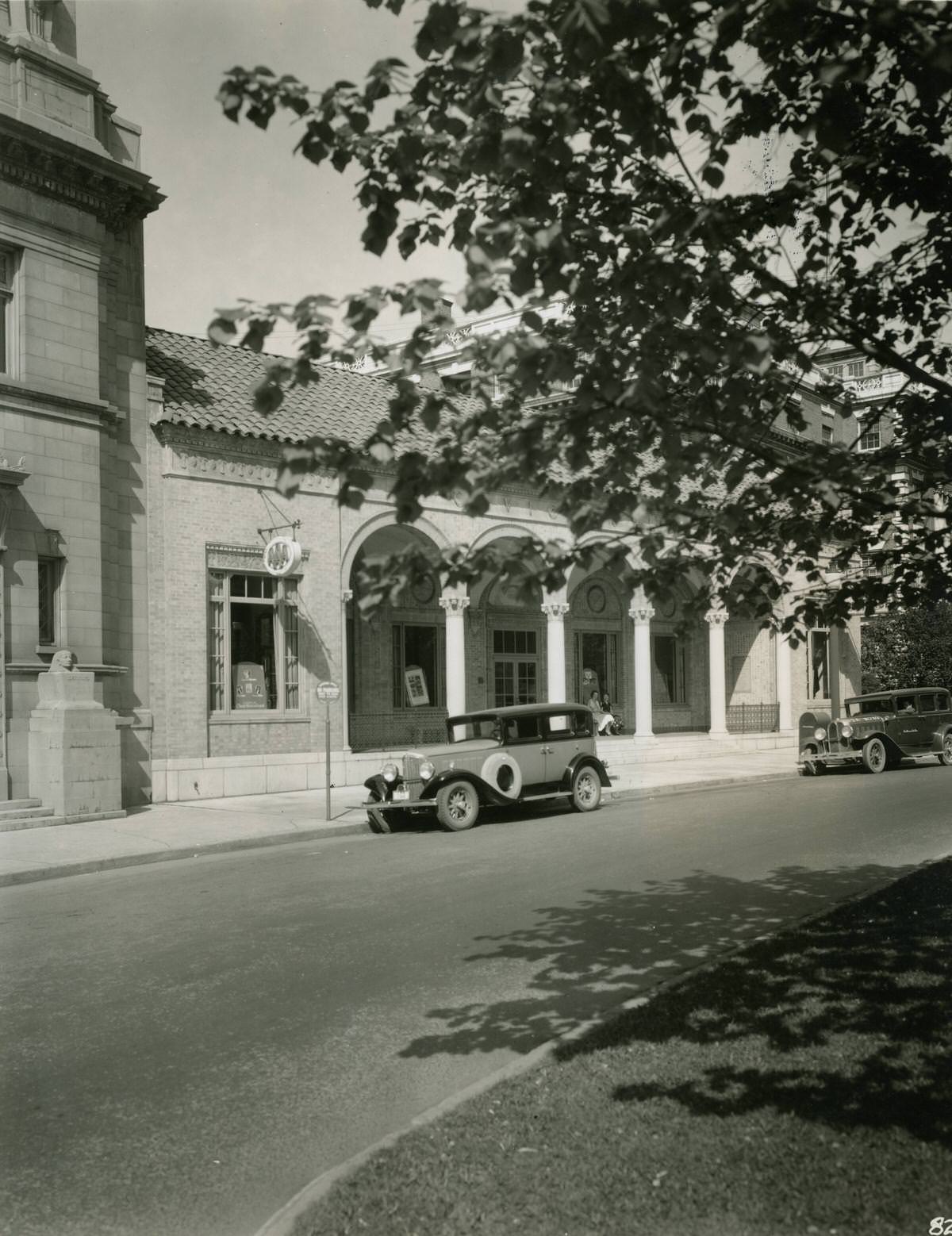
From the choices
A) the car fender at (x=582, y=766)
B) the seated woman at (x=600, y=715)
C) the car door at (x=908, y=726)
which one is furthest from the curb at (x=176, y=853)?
the seated woman at (x=600, y=715)

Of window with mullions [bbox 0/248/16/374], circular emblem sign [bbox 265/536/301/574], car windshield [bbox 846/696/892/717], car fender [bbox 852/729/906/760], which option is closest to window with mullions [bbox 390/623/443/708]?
circular emblem sign [bbox 265/536/301/574]

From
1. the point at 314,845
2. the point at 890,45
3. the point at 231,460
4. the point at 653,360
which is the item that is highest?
the point at 231,460

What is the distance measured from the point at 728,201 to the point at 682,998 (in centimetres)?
385

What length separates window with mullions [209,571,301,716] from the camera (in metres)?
19.7

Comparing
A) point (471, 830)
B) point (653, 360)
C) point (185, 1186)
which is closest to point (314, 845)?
point (471, 830)

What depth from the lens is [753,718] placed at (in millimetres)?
34312

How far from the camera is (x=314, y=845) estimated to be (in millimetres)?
13734

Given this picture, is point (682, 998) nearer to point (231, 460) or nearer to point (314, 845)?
point (314, 845)

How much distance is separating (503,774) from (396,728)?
1088 cm

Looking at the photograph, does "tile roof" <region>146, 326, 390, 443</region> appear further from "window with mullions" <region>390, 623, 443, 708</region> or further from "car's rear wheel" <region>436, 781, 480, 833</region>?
"car's rear wheel" <region>436, 781, 480, 833</region>

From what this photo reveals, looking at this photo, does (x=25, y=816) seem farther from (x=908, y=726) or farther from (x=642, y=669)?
(x=908, y=726)

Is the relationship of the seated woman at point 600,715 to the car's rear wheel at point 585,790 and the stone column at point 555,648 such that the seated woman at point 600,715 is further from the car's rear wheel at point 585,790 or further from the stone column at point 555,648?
the car's rear wheel at point 585,790

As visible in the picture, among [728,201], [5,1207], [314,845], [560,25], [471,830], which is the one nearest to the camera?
[560,25]

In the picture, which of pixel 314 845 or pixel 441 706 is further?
pixel 441 706
